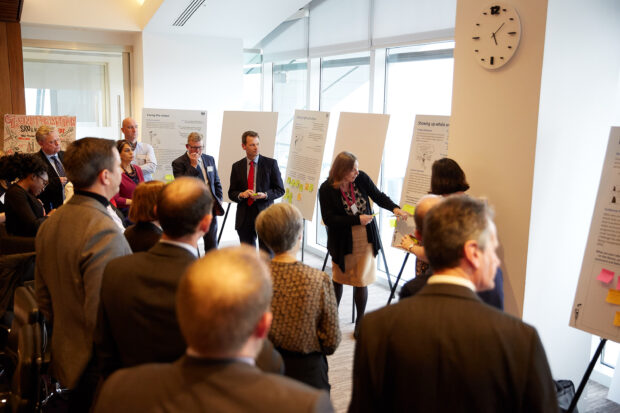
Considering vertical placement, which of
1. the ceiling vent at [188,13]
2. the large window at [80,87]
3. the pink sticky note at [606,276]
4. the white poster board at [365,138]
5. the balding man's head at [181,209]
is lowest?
the pink sticky note at [606,276]

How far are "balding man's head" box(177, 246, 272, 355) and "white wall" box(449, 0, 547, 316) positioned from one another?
2536 millimetres

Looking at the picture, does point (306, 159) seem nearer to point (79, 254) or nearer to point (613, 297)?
point (613, 297)

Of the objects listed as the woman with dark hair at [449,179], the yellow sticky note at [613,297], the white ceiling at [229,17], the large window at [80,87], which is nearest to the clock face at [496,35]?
the woman with dark hair at [449,179]

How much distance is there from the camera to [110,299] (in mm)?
1935

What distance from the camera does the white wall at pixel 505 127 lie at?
10.5 ft

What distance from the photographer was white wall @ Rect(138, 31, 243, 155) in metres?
8.13

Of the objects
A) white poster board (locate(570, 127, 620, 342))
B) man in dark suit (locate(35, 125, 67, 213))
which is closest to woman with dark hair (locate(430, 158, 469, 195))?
white poster board (locate(570, 127, 620, 342))

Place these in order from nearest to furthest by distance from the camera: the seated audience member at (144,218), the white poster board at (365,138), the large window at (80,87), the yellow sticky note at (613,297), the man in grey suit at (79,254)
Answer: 1. the man in grey suit at (79,254)
2. the seated audience member at (144,218)
3. the yellow sticky note at (613,297)
4. the white poster board at (365,138)
5. the large window at (80,87)

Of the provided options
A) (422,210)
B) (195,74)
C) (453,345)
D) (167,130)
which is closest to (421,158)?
(422,210)

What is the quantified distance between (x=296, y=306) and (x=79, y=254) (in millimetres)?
959

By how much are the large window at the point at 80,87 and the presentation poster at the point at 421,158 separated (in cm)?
595

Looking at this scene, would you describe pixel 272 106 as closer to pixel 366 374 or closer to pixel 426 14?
pixel 426 14

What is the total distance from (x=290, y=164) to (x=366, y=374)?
4866mm

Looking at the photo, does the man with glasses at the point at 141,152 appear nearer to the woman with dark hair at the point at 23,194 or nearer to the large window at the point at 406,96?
the woman with dark hair at the point at 23,194
